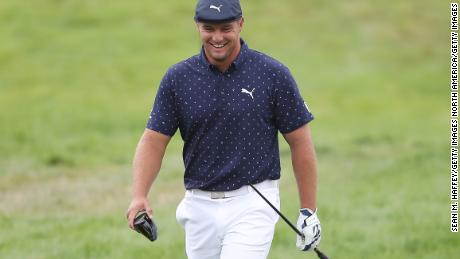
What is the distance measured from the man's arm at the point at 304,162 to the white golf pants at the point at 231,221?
18 cm

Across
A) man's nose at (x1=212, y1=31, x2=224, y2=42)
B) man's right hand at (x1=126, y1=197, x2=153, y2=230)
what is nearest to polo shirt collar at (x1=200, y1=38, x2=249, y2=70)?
man's nose at (x1=212, y1=31, x2=224, y2=42)

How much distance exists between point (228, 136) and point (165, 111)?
43cm

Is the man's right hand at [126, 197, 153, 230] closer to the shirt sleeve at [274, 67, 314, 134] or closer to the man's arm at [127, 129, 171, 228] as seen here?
the man's arm at [127, 129, 171, 228]

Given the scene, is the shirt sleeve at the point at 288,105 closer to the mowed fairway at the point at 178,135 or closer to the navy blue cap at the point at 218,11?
the navy blue cap at the point at 218,11

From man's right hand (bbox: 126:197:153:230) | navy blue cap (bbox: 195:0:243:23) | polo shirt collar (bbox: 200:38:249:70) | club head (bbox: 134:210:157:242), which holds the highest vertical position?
navy blue cap (bbox: 195:0:243:23)

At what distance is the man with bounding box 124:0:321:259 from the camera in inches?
249

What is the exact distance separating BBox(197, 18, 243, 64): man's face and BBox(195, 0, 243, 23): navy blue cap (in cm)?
4

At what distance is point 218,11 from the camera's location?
624 centimetres

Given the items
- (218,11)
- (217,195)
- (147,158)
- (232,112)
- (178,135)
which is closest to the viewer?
(218,11)

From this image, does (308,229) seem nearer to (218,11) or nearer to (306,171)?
(306,171)

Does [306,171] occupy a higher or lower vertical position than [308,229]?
higher

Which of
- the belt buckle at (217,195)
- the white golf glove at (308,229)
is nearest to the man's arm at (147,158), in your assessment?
the belt buckle at (217,195)

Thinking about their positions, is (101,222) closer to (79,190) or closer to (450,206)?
(79,190)

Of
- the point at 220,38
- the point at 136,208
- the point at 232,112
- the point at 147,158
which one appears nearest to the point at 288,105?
the point at 232,112
